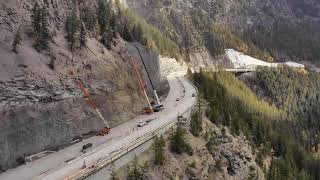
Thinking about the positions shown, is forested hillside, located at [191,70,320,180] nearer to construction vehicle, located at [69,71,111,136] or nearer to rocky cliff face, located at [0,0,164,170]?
rocky cliff face, located at [0,0,164,170]

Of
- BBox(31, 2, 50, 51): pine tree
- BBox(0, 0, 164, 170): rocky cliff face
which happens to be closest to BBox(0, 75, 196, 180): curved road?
BBox(0, 0, 164, 170): rocky cliff face

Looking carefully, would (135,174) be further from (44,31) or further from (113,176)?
(44,31)

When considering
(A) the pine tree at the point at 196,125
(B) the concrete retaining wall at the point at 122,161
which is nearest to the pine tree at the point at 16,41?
(B) the concrete retaining wall at the point at 122,161

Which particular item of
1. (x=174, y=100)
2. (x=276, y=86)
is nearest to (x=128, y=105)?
(x=174, y=100)

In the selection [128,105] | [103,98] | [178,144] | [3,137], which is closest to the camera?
[3,137]

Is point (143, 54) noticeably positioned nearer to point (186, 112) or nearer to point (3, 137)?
point (186, 112)

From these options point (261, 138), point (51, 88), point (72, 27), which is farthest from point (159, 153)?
point (261, 138)
